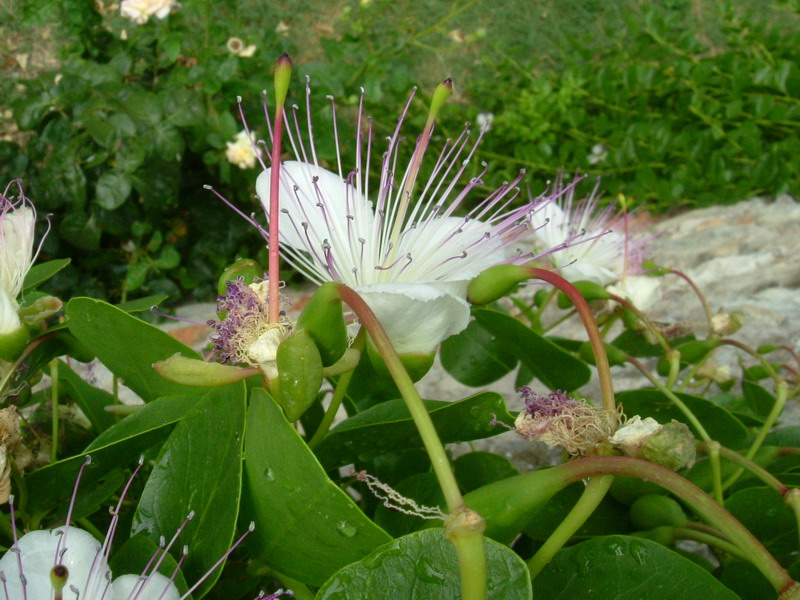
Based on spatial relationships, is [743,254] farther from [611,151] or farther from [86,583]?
[86,583]

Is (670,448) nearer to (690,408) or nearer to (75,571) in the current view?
(690,408)

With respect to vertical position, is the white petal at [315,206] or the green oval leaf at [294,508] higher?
the white petal at [315,206]

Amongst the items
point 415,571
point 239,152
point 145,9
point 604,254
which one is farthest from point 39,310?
point 145,9

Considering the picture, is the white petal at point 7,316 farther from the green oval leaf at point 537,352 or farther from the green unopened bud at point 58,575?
the green oval leaf at point 537,352

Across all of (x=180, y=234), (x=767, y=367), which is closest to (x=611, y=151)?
(x=180, y=234)

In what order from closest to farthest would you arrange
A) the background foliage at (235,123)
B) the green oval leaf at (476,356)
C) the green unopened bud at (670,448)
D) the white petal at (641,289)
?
the green unopened bud at (670,448) < the green oval leaf at (476,356) < the white petal at (641,289) < the background foliage at (235,123)

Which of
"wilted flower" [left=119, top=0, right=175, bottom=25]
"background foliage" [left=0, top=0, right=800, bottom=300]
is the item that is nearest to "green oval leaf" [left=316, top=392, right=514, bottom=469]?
"background foliage" [left=0, top=0, right=800, bottom=300]

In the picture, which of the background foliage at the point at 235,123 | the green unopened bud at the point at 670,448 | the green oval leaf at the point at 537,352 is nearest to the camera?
the green unopened bud at the point at 670,448

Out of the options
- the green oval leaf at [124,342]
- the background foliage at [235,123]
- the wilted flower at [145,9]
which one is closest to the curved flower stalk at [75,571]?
the green oval leaf at [124,342]
